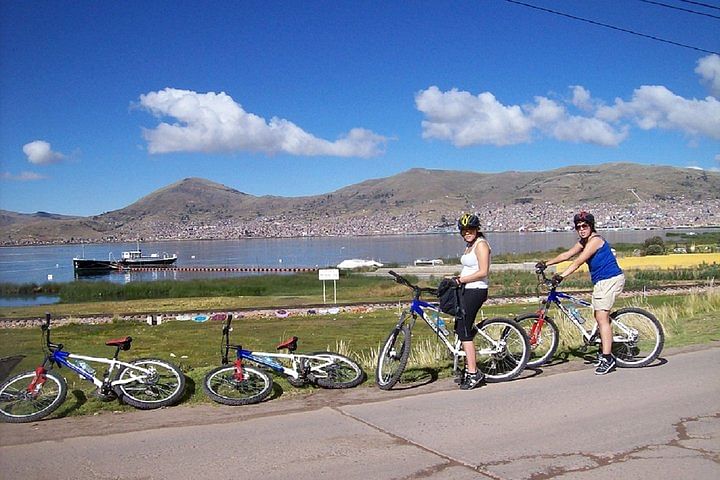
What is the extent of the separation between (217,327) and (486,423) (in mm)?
22038

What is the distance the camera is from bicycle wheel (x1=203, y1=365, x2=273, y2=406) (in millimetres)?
6930

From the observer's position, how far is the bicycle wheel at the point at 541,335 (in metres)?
8.41

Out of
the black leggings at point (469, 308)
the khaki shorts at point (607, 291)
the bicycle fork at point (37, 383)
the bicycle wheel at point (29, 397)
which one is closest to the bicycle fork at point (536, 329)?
the khaki shorts at point (607, 291)

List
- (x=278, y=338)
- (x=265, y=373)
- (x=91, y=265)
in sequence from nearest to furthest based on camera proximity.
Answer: (x=265, y=373) → (x=278, y=338) → (x=91, y=265)

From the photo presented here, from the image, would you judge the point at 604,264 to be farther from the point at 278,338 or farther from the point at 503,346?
the point at 278,338

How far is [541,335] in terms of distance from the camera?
8.56 meters

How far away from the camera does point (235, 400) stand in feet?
22.3

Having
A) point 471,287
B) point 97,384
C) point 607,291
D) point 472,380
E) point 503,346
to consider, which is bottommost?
point 472,380

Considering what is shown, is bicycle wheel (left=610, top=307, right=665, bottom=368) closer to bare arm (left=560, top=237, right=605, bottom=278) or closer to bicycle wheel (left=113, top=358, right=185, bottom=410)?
bare arm (left=560, top=237, right=605, bottom=278)

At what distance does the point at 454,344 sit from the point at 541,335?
4.83 feet

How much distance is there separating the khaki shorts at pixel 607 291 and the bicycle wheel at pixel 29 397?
19.0 feet

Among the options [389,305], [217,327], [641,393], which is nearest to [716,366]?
[641,393]

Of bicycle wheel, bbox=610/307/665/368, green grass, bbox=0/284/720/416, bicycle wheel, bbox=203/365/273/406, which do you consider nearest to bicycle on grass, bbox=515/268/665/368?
bicycle wheel, bbox=610/307/665/368

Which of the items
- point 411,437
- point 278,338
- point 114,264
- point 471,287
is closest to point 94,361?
point 411,437
